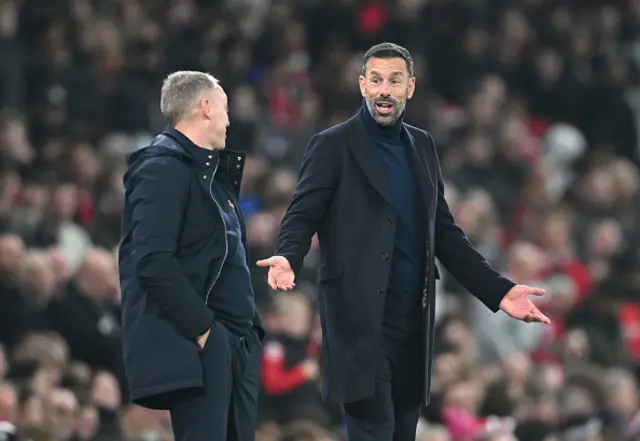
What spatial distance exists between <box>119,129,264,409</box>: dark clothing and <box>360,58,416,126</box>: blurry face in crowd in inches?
28.6

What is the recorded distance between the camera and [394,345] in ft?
23.7

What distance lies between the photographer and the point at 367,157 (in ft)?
23.8

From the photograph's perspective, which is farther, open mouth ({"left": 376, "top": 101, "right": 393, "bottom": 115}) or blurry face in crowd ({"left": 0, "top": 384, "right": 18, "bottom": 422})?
blurry face in crowd ({"left": 0, "top": 384, "right": 18, "bottom": 422})

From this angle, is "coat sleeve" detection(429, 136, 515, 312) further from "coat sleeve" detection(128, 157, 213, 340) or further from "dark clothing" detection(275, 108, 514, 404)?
"coat sleeve" detection(128, 157, 213, 340)

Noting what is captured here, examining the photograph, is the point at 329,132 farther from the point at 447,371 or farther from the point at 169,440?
the point at 447,371

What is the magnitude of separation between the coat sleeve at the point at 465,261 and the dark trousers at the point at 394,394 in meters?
0.39

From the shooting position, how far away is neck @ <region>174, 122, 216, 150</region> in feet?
23.3

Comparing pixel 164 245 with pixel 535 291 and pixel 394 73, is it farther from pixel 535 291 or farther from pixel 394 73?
pixel 535 291

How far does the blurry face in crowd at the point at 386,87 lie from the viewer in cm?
715

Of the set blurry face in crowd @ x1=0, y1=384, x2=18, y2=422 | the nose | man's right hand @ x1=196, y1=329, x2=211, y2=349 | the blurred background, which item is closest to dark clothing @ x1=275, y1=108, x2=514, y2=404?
the nose

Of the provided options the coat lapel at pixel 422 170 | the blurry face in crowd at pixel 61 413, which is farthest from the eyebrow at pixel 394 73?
the blurry face in crowd at pixel 61 413

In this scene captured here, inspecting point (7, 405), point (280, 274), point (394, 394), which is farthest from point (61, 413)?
point (280, 274)

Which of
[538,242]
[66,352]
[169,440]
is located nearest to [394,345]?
[169,440]

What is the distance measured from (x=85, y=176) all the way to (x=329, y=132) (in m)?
5.74
